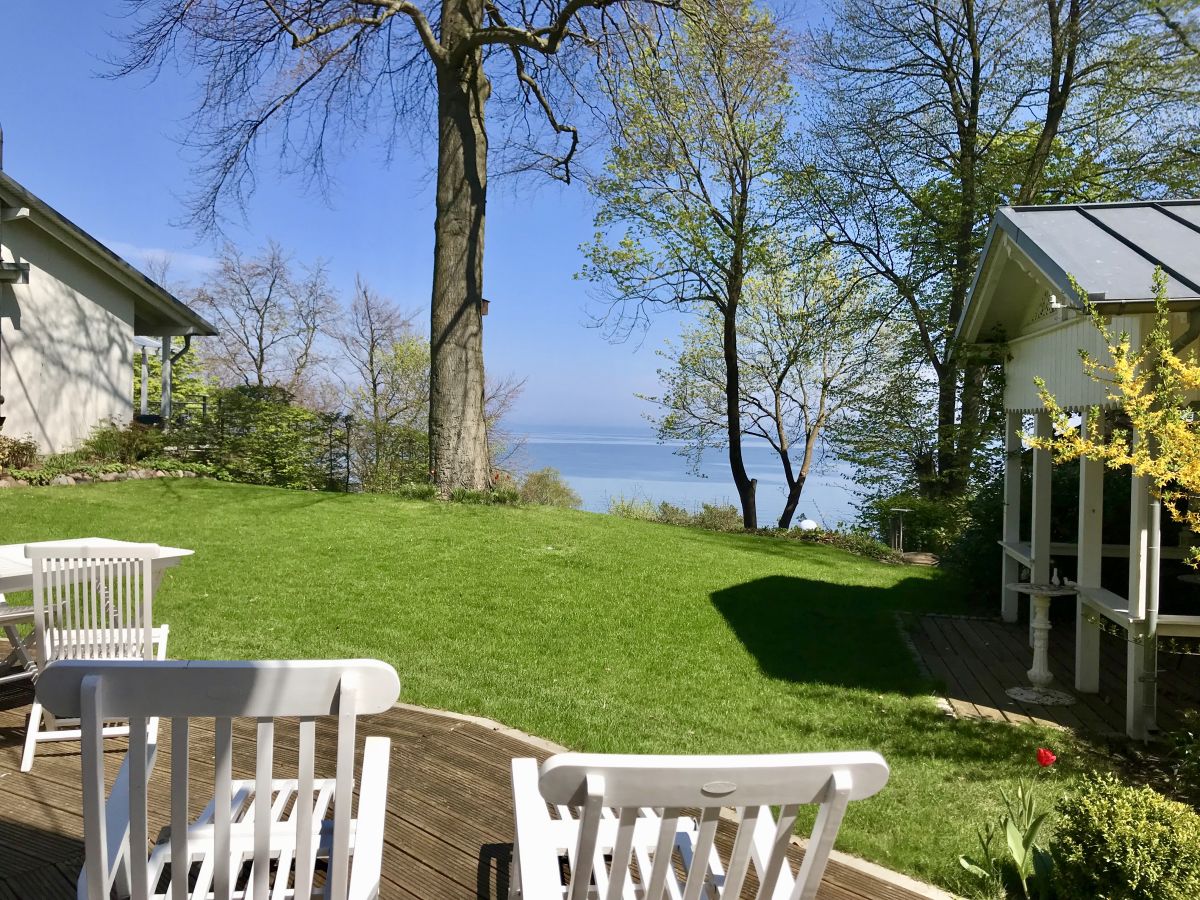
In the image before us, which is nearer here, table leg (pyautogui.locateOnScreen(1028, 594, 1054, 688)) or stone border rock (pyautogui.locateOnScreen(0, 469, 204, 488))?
table leg (pyautogui.locateOnScreen(1028, 594, 1054, 688))

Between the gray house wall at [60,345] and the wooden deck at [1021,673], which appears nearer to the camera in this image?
the wooden deck at [1021,673]

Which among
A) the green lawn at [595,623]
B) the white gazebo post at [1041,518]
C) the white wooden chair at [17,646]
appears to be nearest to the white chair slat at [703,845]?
the green lawn at [595,623]

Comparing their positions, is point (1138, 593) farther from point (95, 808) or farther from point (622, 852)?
point (95, 808)

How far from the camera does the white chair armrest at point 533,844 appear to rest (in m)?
1.82

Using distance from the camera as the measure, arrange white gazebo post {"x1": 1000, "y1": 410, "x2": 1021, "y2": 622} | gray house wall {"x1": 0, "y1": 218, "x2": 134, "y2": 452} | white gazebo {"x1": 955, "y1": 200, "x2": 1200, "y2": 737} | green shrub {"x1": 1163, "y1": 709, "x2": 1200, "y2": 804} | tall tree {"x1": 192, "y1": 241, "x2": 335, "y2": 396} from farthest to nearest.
Result: 1. tall tree {"x1": 192, "y1": 241, "x2": 335, "y2": 396}
2. gray house wall {"x1": 0, "y1": 218, "x2": 134, "y2": 452}
3. white gazebo post {"x1": 1000, "y1": 410, "x2": 1021, "y2": 622}
4. white gazebo {"x1": 955, "y1": 200, "x2": 1200, "y2": 737}
5. green shrub {"x1": 1163, "y1": 709, "x2": 1200, "y2": 804}

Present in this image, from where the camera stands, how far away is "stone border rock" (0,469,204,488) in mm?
12377

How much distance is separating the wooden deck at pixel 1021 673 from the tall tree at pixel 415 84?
27.4 ft

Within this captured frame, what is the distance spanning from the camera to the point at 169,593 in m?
7.39

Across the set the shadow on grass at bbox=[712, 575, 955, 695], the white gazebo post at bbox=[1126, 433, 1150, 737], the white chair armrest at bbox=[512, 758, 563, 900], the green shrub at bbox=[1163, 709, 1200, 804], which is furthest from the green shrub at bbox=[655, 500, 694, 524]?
the white chair armrest at bbox=[512, 758, 563, 900]

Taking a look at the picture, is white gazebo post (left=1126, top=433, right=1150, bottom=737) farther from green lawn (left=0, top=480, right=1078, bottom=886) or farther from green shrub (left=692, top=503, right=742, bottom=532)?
green shrub (left=692, top=503, right=742, bottom=532)

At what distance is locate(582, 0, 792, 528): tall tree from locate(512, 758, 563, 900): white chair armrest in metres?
15.3

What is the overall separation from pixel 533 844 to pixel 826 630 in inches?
229

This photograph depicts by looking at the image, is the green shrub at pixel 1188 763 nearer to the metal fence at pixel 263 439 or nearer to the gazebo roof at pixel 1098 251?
the gazebo roof at pixel 1098 251

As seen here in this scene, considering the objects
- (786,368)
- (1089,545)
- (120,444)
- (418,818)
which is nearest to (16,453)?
(120,444)
